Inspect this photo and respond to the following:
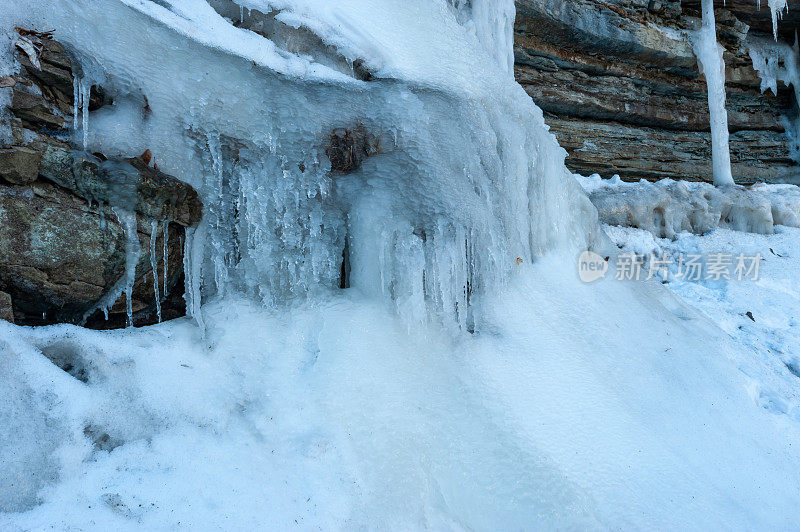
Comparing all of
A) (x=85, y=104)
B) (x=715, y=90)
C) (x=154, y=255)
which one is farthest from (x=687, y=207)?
(x=85, y=104)

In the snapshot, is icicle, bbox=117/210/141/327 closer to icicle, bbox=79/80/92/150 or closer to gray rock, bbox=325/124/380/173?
icicle, bbox=79/80/92/150

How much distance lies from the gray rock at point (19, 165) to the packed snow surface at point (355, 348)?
1.16 ft

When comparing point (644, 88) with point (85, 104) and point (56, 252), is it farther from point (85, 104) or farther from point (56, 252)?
point (56, 252)

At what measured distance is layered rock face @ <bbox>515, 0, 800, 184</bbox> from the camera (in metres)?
8.41

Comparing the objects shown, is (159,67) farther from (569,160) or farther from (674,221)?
(569,160)

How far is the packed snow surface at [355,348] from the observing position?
80.2 inches

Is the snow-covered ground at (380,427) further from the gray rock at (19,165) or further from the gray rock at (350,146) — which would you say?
the gray rock at (350,146)

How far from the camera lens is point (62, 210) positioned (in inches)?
95.8

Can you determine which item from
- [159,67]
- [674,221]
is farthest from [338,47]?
[674,221]

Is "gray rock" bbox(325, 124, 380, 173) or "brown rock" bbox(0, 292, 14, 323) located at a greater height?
"gray rock" bbox(325, 124, 380, 173)

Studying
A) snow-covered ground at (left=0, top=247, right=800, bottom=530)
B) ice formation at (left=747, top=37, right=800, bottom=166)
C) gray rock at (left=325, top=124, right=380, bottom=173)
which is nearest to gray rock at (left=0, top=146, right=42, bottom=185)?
snow-covered ground at (left=0, top=247, right=800, bottom=530)

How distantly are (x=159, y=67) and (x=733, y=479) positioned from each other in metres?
4.00

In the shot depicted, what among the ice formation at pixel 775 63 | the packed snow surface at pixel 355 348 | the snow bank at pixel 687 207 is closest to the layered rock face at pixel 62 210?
the packed snow surface at pixel 355 348

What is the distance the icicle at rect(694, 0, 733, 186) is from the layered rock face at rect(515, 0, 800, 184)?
0.31 m
